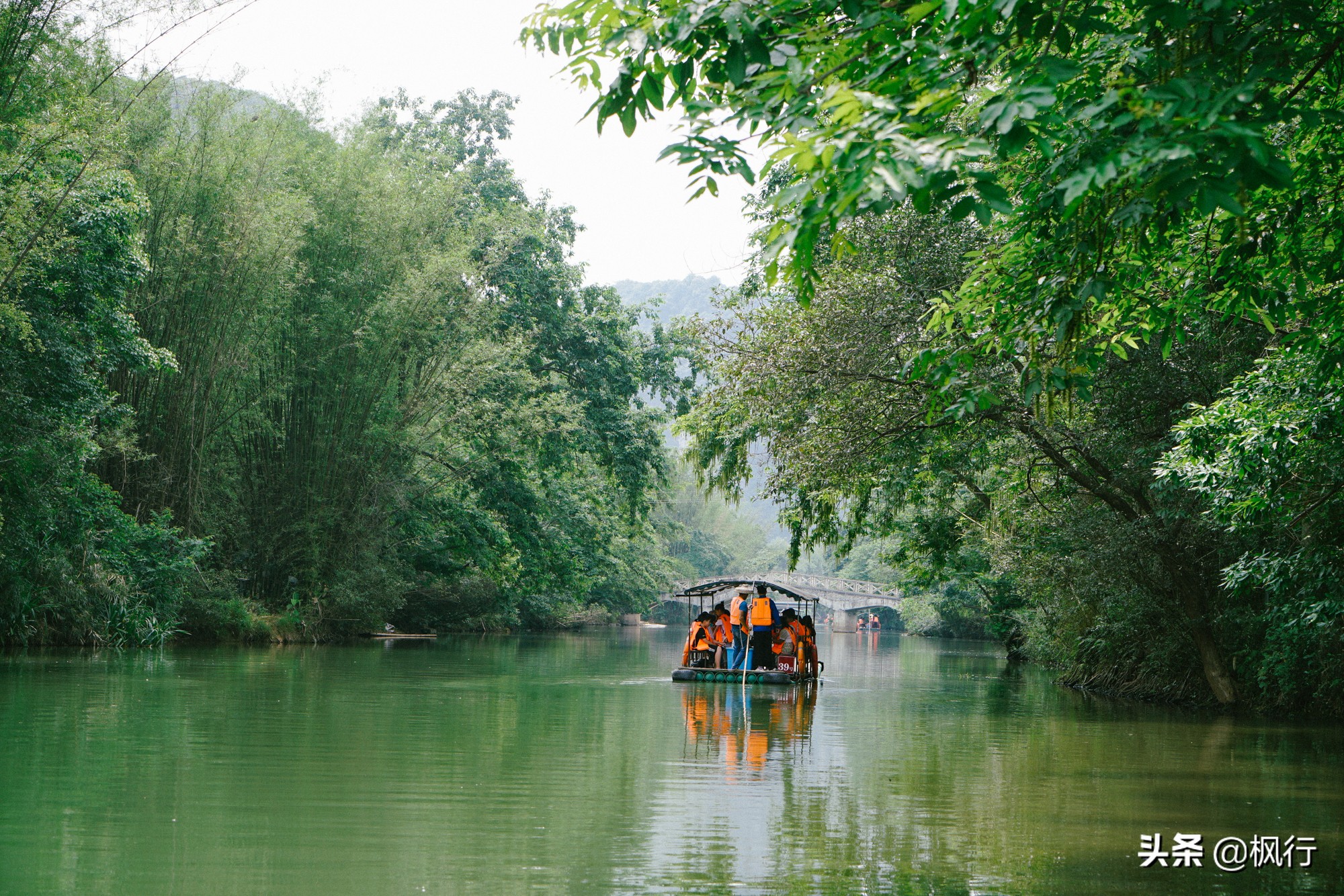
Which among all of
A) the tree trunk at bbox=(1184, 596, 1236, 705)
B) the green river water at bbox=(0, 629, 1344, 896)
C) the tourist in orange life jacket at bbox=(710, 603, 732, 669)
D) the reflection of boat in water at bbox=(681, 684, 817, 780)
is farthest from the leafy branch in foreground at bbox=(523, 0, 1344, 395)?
the tourist in orange life jacket at bbox=(710, 603, 732, 669)

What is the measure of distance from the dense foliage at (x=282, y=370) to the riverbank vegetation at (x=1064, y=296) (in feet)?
31.3

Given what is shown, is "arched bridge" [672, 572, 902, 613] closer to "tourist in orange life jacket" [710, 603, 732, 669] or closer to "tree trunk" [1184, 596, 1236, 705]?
"tourist in orange life jacket" [710, 603, 732, 669]

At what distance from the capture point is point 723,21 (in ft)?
13.8

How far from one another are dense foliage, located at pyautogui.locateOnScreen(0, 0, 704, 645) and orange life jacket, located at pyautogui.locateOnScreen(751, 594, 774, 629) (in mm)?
10689

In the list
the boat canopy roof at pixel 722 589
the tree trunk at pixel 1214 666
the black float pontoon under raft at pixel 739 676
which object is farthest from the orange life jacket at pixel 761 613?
the tree trunk at pixel 1214 666

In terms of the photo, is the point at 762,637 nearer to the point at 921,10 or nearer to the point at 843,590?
the point at 921,10

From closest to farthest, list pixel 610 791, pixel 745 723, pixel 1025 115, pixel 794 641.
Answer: pixel 1025 115, pixel 610 791, pixel 745 723, pixel 794 641

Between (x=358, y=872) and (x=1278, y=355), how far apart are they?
7763mm

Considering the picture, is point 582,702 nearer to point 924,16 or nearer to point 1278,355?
point 1278,355

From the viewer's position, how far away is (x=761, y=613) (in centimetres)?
1942

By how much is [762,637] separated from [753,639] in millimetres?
164

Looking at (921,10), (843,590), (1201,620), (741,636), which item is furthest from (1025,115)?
(843,590)

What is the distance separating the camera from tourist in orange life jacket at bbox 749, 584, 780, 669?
1952 centimetres

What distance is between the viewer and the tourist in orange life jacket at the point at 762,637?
19516mm
